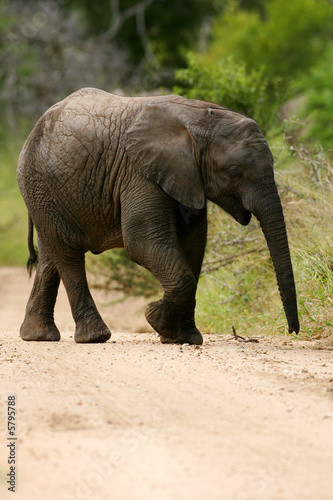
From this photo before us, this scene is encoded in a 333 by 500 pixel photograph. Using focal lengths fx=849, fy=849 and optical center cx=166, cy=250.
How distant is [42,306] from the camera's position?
25.2 feet

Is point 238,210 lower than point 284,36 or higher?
lower

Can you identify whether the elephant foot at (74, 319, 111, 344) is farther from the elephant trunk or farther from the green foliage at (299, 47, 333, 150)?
the green foliage at (299, 47, 333, 150)

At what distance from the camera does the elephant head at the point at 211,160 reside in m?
6.32

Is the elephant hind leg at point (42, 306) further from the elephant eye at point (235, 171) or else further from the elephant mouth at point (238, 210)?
the elephant eye at point (235, 171)

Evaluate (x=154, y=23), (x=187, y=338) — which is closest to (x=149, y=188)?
(x=187, y=338)

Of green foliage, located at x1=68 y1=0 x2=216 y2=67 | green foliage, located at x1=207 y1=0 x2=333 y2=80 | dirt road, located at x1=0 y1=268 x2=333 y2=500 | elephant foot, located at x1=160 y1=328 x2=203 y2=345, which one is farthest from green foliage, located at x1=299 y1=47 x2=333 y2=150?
dirt road, located at x1=0 y1=268 x2=333 y2=500

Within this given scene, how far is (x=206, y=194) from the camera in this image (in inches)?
264

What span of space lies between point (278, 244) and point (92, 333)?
6.24 ft

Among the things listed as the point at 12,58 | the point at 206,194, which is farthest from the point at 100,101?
the point at 12,58

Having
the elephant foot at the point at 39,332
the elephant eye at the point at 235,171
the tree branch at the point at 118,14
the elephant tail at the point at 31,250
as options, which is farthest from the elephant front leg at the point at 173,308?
the tree branch at the point at 118,14

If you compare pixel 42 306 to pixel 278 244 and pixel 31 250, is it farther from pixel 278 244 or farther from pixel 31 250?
pixel 278 244

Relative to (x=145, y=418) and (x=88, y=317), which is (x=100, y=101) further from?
(x=145, y=418)

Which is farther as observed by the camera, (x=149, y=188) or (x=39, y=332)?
(x=39, y=332)

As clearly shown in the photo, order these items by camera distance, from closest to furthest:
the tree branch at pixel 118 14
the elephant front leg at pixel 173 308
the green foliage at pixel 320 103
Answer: the elephant front leg at pixel 173 308 < the green foliage at pixel 320 103 < the tree branch at pixel 118 14
